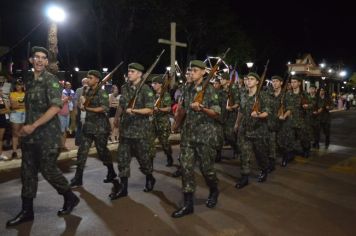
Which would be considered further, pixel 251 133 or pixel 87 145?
pixel 251 133

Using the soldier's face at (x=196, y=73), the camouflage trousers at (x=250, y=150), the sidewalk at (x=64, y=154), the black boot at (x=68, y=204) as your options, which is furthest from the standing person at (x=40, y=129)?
the sidewalk at (x=64, y=154)

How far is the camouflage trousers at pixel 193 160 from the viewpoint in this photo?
19.1 ft

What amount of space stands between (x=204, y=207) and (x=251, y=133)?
6.53 ft

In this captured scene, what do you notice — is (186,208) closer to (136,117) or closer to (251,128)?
(136,117)

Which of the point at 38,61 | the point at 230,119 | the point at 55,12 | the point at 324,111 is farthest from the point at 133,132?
the point at 324,111

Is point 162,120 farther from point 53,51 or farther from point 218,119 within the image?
point 53,51

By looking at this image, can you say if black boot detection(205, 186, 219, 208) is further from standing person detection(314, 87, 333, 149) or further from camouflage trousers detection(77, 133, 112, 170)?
standing person detection(314, 87, 333, 149)

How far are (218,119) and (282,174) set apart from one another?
11.1ft

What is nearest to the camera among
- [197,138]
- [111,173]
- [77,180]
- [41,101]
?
[41,101]

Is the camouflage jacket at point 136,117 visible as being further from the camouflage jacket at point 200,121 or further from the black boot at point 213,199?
the black boot at point 213,199

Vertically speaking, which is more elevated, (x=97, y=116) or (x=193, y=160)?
(x=97, y=116)

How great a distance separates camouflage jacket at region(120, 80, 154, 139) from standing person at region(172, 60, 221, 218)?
0.80m

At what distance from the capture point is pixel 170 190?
289 inches

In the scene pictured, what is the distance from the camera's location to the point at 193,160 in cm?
590
